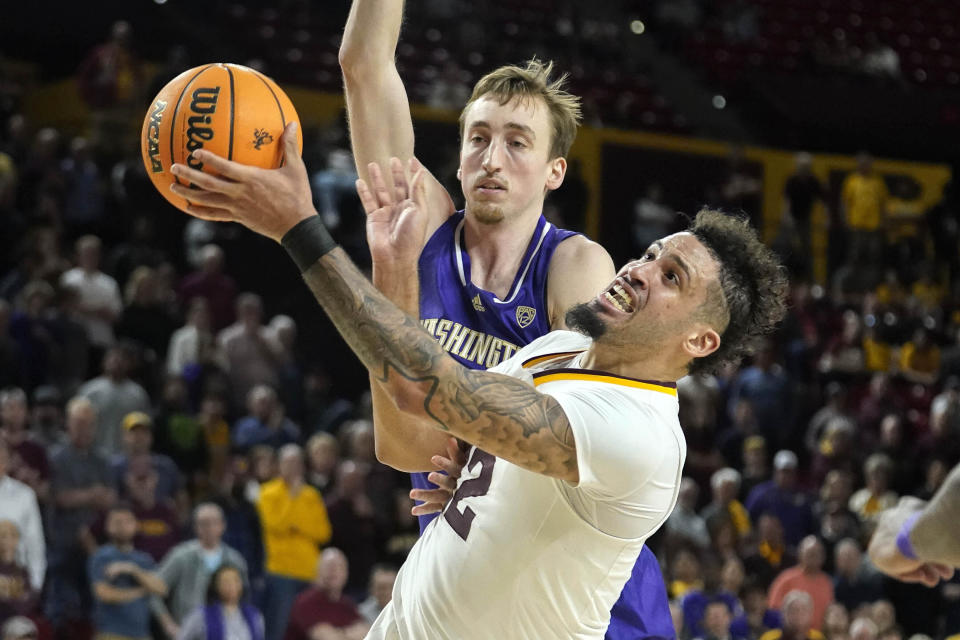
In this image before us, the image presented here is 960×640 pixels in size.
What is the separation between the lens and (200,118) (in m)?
3.28

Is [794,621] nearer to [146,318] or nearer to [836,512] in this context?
[836,512]

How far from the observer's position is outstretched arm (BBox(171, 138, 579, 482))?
2955 mm

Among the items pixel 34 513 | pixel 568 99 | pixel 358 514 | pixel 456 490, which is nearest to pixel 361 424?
pixel 358 514

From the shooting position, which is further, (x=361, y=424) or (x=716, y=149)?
(x=716, y=149)

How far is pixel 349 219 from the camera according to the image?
40.4ft

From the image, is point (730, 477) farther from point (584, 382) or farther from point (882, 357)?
point (584, 382)

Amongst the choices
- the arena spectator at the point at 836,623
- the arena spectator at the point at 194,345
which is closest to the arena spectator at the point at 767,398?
the arena spectator at the point at 836,623

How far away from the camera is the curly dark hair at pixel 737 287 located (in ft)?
11.5

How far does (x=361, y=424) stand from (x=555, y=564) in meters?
6.87

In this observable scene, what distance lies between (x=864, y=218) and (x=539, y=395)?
1343 cm

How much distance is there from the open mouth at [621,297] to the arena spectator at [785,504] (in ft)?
25.3

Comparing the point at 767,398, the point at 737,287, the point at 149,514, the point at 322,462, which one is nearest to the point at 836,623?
the point at 767,398

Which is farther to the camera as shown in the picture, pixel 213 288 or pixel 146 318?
pixel 213 288

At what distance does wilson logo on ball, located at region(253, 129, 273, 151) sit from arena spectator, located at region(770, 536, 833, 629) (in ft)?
24.4
